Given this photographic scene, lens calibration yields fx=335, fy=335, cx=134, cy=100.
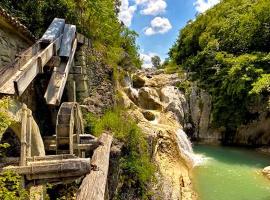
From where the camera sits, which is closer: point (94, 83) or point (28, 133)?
point (28, 133)

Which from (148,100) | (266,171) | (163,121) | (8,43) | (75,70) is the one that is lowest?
(266,171)

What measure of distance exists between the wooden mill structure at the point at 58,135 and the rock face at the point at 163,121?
3.92m

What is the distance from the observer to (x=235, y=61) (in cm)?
2194

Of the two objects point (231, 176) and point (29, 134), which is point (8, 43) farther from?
point (231, 176)

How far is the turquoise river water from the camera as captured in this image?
13.5 metres

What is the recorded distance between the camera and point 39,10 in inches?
414

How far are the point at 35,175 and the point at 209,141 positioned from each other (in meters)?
19.9

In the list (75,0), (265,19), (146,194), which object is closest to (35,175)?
(146,194)

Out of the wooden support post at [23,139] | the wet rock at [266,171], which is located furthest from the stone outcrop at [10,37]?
the wet rock at [266,171]

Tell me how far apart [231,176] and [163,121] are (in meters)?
5.62

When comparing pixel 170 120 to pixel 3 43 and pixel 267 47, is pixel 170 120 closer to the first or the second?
pixel 267 47

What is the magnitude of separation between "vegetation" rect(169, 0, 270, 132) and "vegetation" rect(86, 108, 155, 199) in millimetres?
11169

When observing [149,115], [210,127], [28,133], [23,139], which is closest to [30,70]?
[28,133]

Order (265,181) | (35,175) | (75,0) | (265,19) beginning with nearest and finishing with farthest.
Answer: (35,175) < (75,0) < (265,181) < (265,19)
